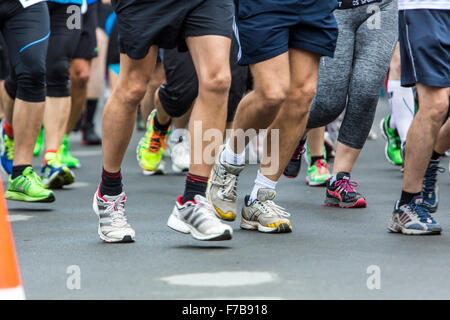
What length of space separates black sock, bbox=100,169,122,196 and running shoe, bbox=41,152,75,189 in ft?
6.19

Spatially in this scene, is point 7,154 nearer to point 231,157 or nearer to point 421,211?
point 231,157

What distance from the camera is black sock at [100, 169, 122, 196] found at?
4.12 meters

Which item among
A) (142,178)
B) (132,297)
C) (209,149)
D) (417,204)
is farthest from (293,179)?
(132,297)

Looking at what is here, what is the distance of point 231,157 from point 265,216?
1.13ft

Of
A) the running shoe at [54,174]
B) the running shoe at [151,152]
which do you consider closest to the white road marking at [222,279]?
the running shoe at [54,174]

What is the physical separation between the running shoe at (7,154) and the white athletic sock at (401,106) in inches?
108

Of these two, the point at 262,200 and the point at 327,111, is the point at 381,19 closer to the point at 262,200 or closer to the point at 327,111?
the point at 327,111

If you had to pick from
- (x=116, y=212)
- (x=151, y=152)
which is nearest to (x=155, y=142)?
(x=151, y=152)

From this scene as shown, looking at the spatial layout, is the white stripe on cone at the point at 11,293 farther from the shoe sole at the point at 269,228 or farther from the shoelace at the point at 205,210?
the shoe sole at the point at 269,228

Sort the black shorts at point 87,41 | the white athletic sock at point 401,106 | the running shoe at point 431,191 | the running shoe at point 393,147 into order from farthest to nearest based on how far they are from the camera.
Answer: the black shorts at point 87,41 → the running shoe at point 393,147 → the white athletic sock at point 401,106 → the running shoe at point 431,191

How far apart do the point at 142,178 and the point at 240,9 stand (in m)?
2.76

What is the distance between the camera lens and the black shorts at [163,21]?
152 inches

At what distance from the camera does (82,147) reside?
9258mm

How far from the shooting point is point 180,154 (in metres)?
7.15
